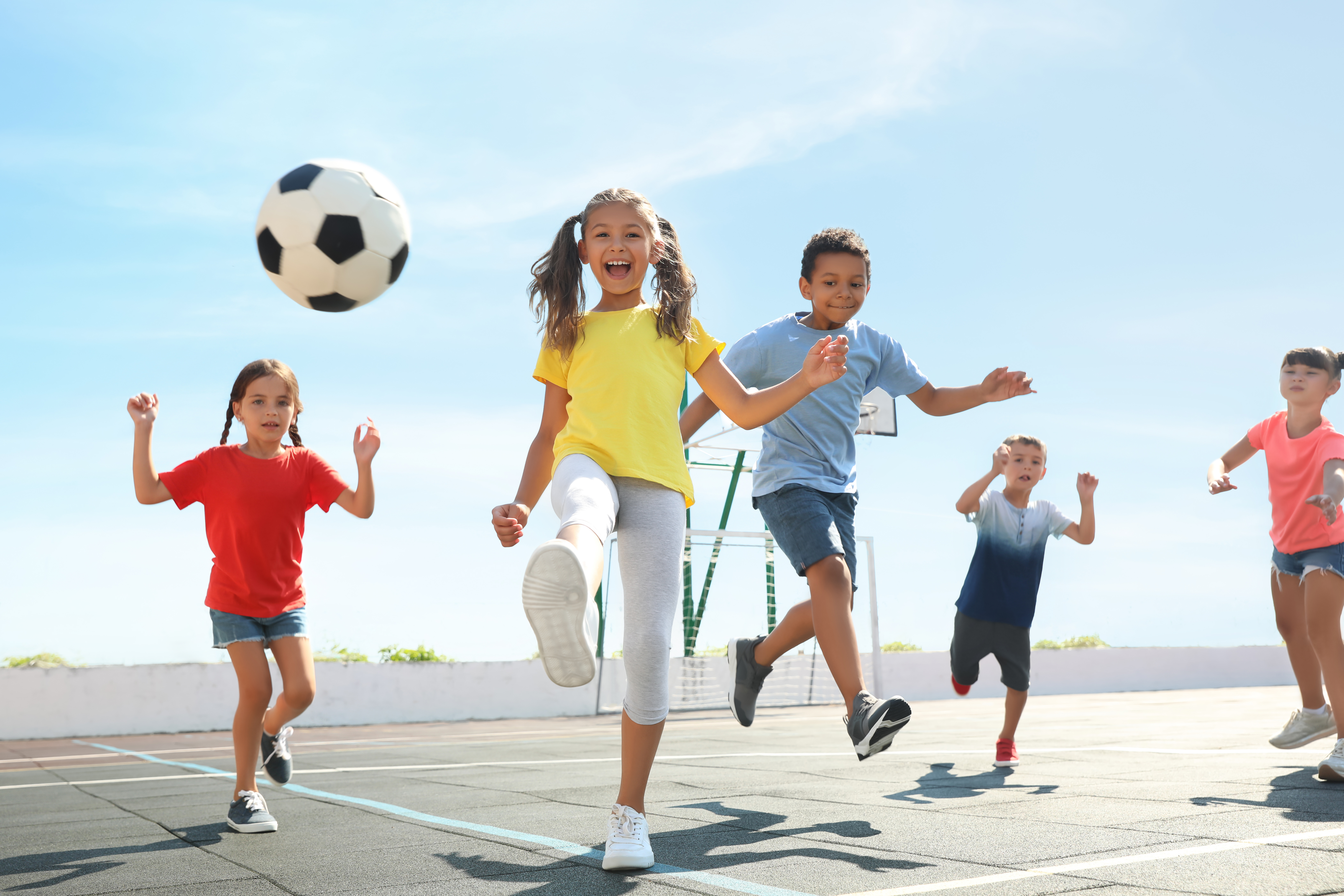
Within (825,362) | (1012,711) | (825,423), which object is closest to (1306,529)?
(1012,711)

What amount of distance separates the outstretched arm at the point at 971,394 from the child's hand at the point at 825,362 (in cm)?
110

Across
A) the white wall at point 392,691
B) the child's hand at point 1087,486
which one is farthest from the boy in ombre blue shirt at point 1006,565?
the white wall at point 392,691

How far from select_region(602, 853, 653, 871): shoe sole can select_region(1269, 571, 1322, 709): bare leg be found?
332 cm

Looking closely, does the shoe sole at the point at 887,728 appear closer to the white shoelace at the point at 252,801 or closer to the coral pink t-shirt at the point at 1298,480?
the white shoelace at the point at 252,801

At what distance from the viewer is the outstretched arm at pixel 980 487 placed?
16.2ft

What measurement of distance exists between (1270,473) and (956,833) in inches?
106

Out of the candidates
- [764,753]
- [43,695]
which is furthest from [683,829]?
[43,695]

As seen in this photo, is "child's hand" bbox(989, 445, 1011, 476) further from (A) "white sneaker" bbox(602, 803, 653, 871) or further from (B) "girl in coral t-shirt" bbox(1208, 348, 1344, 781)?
(A) "white sneaker" bbox(602, 803, 653, 871)

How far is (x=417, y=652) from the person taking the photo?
13.7 meters

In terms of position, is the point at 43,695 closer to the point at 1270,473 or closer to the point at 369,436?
the point at 369,436

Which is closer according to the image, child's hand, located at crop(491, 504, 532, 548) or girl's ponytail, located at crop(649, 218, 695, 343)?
child's hand, located at crop(491, 504, 532, 548)

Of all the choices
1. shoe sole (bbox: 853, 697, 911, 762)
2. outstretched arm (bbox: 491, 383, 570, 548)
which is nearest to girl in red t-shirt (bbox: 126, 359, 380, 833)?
outstretched arm (bbox: 491, 383, 570, 548)

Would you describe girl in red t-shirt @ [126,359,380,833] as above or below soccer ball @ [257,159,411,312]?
below

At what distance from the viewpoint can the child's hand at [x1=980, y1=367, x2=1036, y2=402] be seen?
342cm
